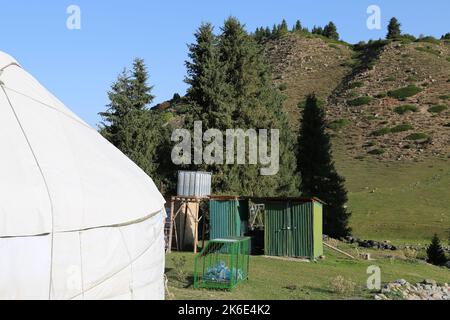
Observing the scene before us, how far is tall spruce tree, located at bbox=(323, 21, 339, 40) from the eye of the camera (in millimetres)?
105113

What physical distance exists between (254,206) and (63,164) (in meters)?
16.5

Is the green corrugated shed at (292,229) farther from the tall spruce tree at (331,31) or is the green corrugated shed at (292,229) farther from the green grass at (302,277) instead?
the tall spruce tree at (331,31)

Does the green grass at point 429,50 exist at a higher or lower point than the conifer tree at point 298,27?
lower

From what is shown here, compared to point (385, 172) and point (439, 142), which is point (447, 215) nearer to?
point (385, 172)

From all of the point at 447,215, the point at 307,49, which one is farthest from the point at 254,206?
the point at 307,49

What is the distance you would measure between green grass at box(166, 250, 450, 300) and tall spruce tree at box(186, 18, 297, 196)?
585 centimetres

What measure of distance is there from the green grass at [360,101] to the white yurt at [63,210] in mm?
57962

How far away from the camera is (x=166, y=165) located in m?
26.3

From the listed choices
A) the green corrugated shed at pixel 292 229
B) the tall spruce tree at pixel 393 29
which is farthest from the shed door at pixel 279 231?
the tall spruce tree at pixel 393 29

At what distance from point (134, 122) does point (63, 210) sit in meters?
19.5

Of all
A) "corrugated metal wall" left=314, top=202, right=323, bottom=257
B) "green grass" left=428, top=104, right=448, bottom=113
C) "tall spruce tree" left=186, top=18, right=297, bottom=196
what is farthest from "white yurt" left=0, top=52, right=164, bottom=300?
"green grass" left=428, top=104, right=448, bottom=113

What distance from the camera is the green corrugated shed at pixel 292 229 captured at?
18016mm

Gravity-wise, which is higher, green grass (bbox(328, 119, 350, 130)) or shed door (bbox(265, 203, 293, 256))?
green grass (bbox(328, 119, 350, 130))

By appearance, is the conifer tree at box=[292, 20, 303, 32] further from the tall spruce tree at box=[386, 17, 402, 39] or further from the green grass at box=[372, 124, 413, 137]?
the green grass at box=[372, 124, 413, 137]
